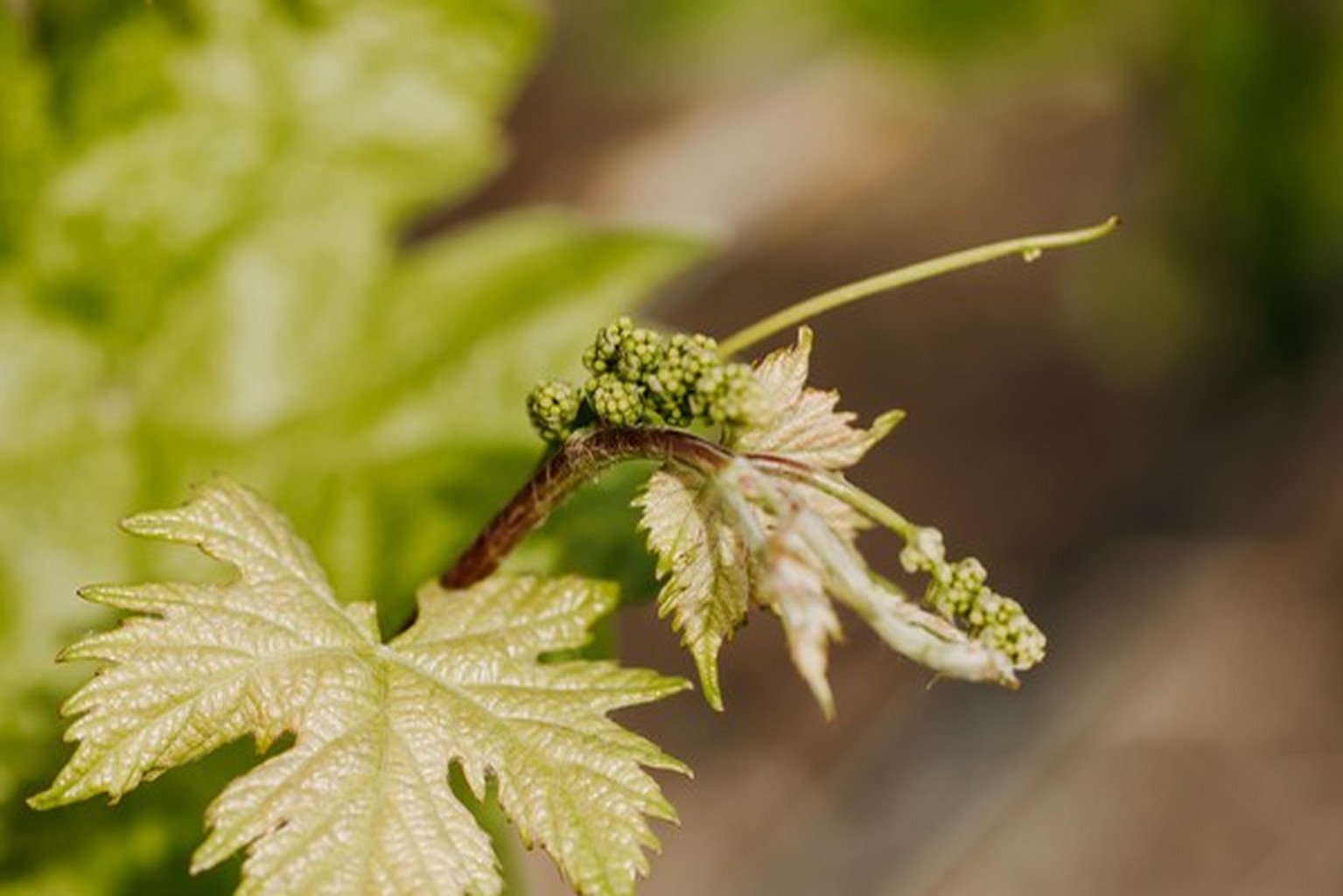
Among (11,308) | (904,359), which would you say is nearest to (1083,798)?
(904,359)

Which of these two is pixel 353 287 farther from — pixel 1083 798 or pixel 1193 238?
pixel 1193 238

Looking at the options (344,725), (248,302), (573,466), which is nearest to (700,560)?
(573,466)

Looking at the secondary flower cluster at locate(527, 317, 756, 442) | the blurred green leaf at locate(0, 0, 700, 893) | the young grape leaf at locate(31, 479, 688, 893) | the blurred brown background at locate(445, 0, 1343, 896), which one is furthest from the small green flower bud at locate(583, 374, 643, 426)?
the blurred brown background at locate(445, 0, 1343, 896)

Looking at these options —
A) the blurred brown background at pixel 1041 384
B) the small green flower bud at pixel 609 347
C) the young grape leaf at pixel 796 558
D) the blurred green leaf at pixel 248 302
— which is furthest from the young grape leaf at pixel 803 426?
the blurred brown background at pixel 1041 384

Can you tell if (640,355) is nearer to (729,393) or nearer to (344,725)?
(729,393)

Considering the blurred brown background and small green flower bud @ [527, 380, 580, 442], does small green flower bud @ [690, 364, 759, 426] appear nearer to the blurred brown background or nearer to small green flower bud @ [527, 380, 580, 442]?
small green flower bud @ [527, 380, 580, 442]
